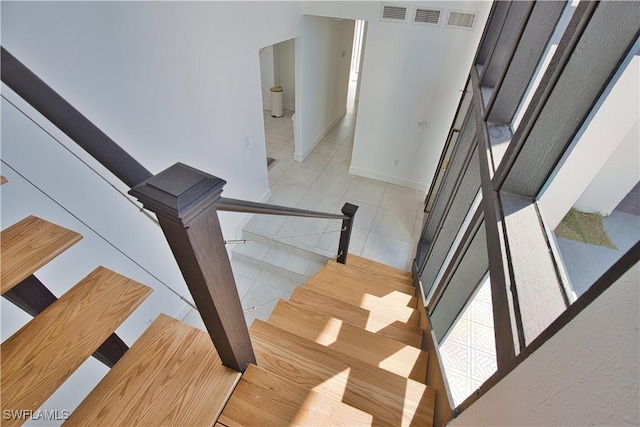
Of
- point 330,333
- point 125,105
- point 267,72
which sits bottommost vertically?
point 330,333

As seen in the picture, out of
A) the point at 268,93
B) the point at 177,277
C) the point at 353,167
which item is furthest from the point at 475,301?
the point at 268,93

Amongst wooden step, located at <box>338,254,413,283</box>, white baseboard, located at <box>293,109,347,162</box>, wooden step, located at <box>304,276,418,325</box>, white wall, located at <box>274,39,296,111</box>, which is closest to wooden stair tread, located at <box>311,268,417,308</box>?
wooden step, located at <box>304,276,418,325</box>

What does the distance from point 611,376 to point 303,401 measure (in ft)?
3.27

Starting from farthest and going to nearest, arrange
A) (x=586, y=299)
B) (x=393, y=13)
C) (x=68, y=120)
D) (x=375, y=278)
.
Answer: (x=393, y=13), (x=375, y=278), (x=68, y=120), (x=586, y=299)

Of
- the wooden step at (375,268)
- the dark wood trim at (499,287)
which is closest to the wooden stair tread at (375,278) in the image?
the wooden step at (375,268)

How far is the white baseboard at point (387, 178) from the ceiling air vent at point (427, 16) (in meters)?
2.12

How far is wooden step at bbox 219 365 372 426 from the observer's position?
1.06 m

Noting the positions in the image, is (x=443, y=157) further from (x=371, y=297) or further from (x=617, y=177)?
(x=617, y=177)

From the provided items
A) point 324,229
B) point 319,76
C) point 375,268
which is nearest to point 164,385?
point 375,268

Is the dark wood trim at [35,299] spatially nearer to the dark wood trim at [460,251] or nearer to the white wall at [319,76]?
the dark wood trim at [460,251]

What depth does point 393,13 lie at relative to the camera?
351 cm

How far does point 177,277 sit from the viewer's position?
2777mm

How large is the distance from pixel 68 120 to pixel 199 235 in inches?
15.1

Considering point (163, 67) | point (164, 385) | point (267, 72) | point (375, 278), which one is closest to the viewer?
point (164, 385)
